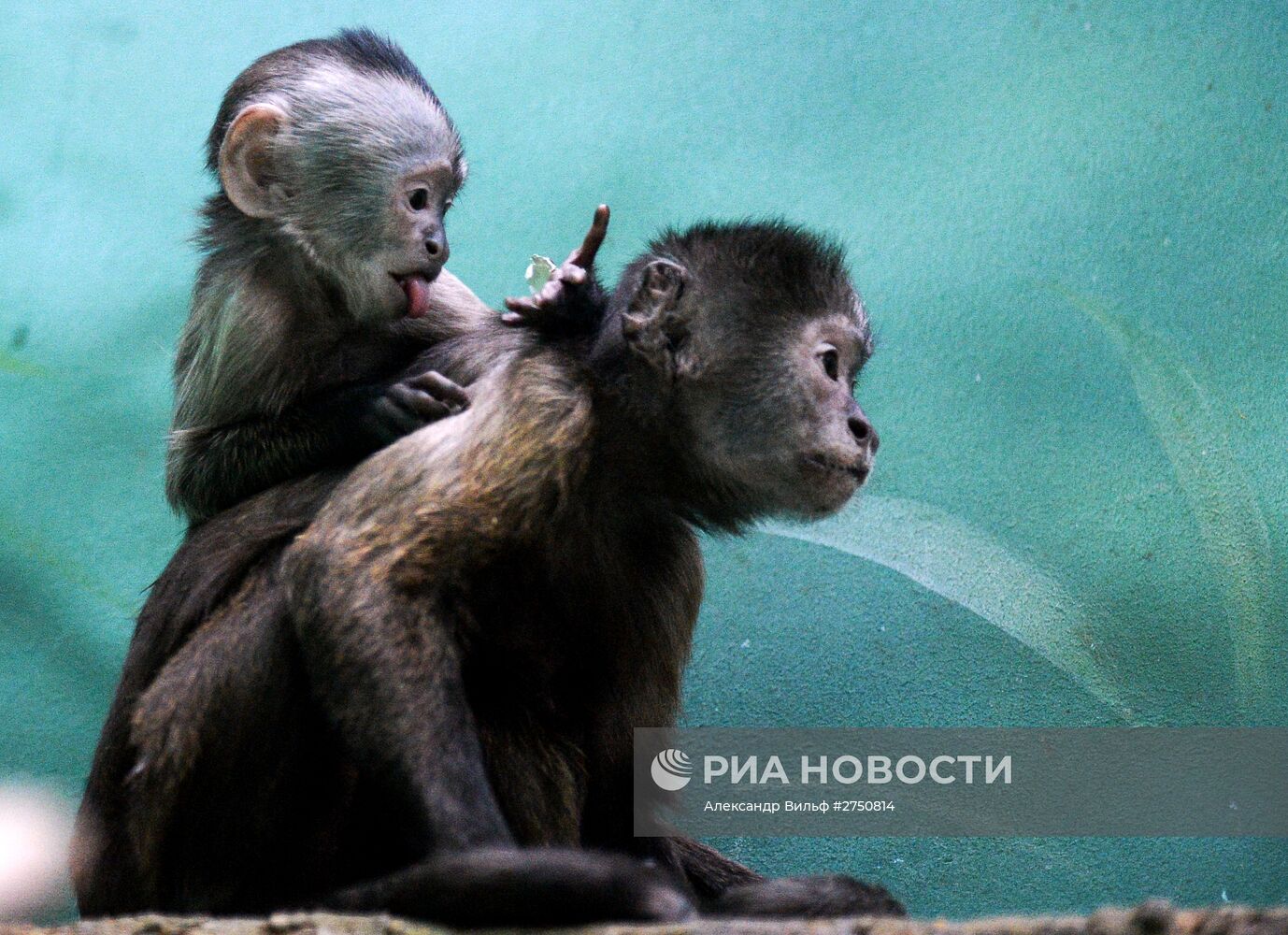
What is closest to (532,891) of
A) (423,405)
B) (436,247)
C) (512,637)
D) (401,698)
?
(401,698)

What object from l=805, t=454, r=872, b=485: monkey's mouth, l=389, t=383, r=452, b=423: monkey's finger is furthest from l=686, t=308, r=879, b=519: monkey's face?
l=389, t=383, r=452, b=423: monkey's finger

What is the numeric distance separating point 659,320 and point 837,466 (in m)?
0.48

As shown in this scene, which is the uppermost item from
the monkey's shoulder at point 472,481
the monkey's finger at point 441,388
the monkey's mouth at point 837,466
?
the monkey's finger at point 441,388

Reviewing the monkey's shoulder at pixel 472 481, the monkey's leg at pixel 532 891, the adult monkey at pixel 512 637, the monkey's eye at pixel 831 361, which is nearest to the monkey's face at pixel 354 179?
the adult monkey at pixel 512 637

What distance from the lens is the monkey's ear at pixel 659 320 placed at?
118 inches

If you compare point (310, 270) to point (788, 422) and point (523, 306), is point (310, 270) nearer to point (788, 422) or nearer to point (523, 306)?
point (523, 306)

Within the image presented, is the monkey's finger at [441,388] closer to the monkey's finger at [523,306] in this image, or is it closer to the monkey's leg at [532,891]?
the monkey's finger at [523,306]

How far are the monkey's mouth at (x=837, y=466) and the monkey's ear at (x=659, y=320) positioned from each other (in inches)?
12.9

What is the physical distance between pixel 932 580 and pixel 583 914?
2160mm

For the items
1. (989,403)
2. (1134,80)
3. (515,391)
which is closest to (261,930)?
(515,391)

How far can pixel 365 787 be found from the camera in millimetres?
2727

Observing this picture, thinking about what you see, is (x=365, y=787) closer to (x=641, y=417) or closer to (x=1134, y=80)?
(x=641, y=417)

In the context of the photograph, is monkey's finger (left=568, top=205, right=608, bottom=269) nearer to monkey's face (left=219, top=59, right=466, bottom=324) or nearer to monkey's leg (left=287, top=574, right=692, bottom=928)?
monkey's face (left=219, top=59, right=466, bottom=324)

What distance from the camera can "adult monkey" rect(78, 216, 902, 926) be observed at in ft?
8.18
